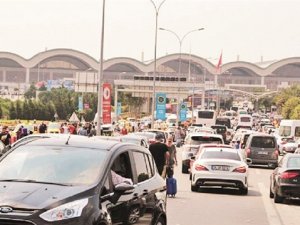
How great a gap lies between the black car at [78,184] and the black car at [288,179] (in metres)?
9.15

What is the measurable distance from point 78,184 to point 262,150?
2818 centimetres

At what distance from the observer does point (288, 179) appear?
734 inches

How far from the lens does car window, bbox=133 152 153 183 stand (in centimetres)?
939

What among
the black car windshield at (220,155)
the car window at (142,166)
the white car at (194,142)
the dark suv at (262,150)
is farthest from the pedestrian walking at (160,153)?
the dark suv at (262,150)

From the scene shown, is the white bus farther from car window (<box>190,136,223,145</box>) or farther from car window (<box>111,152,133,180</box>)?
car window (<box>111,152,133,180</box>)

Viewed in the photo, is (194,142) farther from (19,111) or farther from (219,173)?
(19,111)

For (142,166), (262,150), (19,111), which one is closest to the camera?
(142,166)

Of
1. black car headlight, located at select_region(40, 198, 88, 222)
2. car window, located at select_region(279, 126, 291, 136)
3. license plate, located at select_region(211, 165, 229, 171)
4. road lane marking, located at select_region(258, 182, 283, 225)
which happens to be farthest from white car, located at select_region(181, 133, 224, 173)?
car window, located at select_region(279, 126, 291, 136)

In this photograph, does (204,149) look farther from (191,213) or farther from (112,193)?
(112,193)

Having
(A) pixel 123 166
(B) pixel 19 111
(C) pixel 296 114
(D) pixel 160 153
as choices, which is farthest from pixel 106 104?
(B) pixel 19 111

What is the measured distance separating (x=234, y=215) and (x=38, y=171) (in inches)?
339

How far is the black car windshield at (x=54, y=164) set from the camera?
8.32m

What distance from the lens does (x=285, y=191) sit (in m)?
18.7

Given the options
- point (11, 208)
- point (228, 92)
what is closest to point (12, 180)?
point (11, 208)
